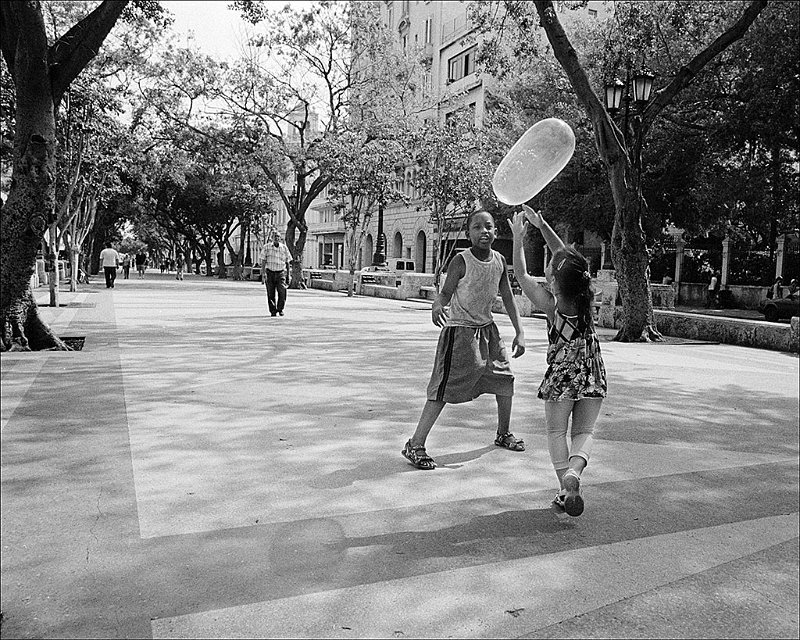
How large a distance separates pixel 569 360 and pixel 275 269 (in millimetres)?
11048

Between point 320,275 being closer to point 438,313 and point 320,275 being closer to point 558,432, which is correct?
point 438,313

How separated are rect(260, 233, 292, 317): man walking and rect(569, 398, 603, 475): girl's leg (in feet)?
35.1

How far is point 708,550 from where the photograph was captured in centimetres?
317

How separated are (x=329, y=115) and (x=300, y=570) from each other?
25663mm

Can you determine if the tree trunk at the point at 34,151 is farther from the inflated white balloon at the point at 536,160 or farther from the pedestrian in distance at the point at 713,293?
the pedestrian in distance at the point at 713,293

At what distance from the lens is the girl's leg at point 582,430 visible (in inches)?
135

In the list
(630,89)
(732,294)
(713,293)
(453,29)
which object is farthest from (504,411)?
→ (453,29)

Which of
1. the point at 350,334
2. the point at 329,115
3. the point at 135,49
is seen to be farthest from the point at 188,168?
the point at 350,334

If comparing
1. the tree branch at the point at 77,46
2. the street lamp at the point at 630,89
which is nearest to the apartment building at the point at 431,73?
the street lamp at the point at 630,89

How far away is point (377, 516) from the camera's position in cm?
354

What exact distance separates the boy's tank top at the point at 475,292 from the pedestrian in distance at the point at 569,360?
82 centimetres

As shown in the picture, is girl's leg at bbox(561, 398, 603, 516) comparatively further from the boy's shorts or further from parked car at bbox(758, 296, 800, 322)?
parked car at bbox(758, 296, 800, 322)

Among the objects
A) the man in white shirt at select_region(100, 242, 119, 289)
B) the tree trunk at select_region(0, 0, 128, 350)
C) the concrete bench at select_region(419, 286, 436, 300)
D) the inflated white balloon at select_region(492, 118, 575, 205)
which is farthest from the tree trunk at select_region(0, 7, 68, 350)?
the concrete bench at select_region(419, 286, 436, 300)

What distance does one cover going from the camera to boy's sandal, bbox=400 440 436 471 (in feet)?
14.2
